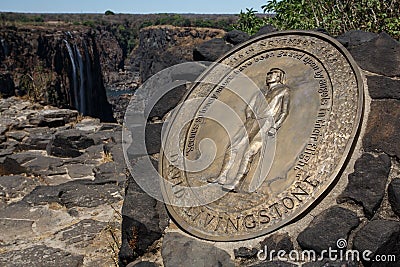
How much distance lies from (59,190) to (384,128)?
2932 mm

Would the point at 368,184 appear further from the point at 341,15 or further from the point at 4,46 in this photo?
the point at 4,46

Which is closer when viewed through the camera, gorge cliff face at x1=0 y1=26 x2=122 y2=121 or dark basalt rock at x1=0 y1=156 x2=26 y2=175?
dark basalt rock at x1=0 y1=156 x2=26 y2=175

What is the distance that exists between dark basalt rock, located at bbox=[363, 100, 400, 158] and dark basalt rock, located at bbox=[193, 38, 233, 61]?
127 centimetres

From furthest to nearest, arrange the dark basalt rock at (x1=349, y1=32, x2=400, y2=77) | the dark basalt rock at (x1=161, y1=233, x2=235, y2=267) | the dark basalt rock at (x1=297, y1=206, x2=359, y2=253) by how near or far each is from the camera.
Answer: the dark basalt rock at (x1=349, y1=32, x2=400, y2=77), the dark basalt rock at (x1=161, y1=233, x2=235, y2=267), the dark basalt rock at (x1=297, y1=206, x2=359, y2=253)

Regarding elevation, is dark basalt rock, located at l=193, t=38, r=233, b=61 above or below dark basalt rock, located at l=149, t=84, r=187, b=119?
above

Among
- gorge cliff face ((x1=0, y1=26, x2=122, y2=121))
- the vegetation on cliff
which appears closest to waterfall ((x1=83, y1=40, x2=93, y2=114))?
gorge cliff face ((x1=0, y1=26, x2=122, y2=121))

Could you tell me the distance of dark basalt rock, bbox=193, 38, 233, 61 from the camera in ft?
11.0

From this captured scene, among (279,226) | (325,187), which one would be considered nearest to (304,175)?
(325,187)

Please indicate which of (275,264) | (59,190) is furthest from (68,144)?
(275,264)

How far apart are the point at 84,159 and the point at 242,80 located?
3032 millimetres

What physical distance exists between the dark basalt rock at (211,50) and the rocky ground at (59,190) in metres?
1.26

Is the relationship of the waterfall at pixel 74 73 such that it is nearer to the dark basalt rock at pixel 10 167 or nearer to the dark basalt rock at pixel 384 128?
the dark basalt rock at pixel 10 167

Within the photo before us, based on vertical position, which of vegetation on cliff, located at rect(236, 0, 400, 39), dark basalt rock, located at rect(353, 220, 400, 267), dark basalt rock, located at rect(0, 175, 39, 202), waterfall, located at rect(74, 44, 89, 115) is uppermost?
vegetation on cliff, located at rect(236, 0, 400, 39)

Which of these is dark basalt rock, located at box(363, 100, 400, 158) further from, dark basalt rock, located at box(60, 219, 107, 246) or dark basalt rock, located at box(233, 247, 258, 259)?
dark basalt rock, located at box(60, 219, 107, 246)
